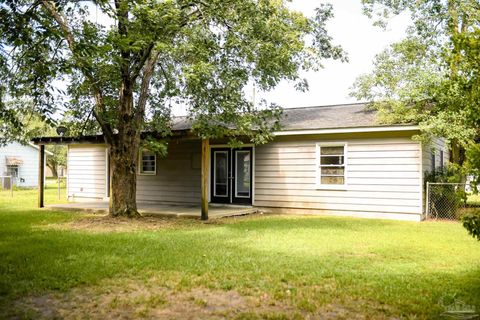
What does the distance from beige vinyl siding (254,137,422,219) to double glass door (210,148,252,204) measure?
43 centimetres

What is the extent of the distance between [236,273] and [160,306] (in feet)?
Answer: 4.77

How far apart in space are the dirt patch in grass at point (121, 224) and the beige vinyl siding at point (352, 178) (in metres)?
3.50

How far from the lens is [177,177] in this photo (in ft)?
51.6

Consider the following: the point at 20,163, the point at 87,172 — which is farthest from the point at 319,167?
the point at 20,163

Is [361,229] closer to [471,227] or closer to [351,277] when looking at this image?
[351,277]

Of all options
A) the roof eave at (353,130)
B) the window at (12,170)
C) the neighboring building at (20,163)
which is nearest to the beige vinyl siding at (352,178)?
the roof eave at (353,130)

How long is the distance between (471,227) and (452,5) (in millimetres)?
12789

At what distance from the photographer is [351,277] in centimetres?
535

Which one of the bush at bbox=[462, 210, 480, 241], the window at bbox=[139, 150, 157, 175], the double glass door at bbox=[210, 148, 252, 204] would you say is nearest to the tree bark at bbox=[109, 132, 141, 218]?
the double glass door at bbox=[210, 148, 252, 204]

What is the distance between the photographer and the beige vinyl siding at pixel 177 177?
15336 mm

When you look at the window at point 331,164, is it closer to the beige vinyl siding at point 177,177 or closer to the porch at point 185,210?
the porch at point 185,210

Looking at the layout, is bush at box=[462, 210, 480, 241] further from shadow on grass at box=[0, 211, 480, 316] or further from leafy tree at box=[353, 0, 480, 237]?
leafy tree at box=[353, 0, 480, 237]

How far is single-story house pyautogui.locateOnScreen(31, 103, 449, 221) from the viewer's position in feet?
38.7

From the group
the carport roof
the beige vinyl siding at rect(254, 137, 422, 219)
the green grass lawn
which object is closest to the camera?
the beige vinyl siding at rect(254, 137, 422, 219)
